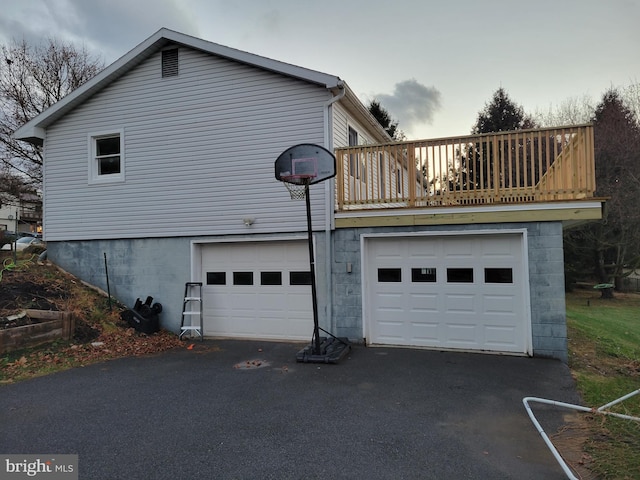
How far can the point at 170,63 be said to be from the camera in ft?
29.0

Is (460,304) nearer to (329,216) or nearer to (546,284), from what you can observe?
(546,284)

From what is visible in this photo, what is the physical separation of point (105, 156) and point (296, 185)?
5374 millimetres

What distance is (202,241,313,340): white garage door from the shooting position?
310 inches

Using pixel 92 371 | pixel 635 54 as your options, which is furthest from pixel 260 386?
pixel 635 54

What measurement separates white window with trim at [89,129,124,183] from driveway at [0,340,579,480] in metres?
4.83

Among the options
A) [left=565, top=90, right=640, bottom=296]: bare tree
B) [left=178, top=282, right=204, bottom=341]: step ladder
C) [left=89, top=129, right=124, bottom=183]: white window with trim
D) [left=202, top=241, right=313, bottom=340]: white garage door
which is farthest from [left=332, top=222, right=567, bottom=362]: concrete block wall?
[left=565, top=90, right=640, bottom=296]: bare tree

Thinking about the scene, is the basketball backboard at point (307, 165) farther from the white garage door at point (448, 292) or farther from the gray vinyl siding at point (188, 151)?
the white garage door at point (448, 292)

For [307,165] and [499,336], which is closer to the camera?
[307,165]

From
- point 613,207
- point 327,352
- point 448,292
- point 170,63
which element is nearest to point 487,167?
point 448,292

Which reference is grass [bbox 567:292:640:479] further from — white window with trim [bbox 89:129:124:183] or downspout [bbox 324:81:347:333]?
white window with trim [bbox 89:129:124:183]

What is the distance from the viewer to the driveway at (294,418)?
10.5 ft

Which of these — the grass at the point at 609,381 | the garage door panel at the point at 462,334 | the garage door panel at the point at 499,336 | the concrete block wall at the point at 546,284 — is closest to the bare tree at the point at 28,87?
the garage door panel at the point at 462,334

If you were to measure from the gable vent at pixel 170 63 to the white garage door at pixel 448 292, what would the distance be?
590cm

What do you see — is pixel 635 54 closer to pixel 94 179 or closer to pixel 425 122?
pixel 425 122
